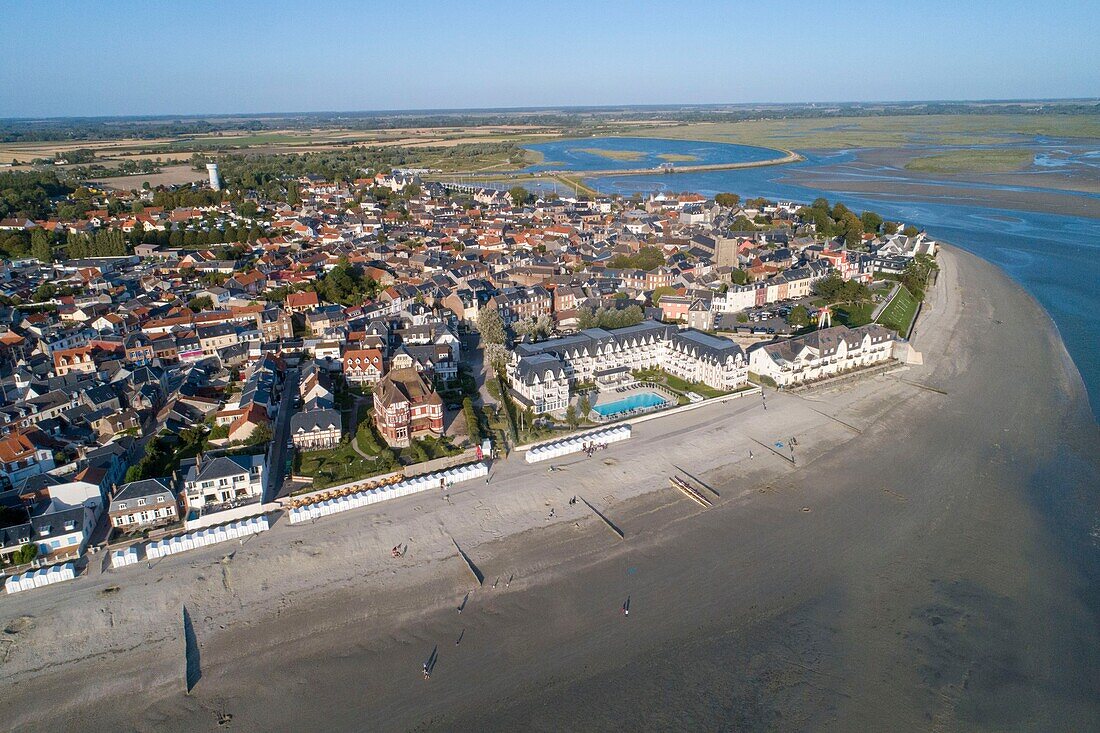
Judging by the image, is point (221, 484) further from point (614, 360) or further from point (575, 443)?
point (614, 360)

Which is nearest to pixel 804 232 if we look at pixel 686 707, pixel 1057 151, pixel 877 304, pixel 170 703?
pixel 877 304

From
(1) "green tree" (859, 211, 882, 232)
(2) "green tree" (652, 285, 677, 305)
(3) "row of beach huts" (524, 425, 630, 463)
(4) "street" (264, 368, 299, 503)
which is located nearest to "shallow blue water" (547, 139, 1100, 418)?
(1) "green tree" (859, 211, 882, 232)

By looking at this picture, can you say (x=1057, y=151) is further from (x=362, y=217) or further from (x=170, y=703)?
(x=170, y=703)

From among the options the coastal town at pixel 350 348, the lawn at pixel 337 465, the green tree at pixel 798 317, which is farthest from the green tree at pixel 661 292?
the lawn at pixel 337 465

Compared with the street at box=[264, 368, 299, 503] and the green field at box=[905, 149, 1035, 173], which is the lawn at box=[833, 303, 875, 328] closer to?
the street at box=[264, 368, 299, 503]

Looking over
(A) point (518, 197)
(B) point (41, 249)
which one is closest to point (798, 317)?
(A) point (518, 197)
